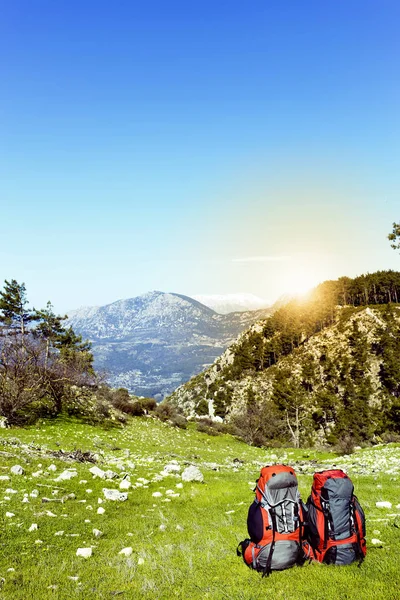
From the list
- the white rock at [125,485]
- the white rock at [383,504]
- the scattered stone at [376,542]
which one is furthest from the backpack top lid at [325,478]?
the white rock at [125,485]

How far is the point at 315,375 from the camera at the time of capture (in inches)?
4011

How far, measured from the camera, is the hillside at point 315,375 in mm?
79125

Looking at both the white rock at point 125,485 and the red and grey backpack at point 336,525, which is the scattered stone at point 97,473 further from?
the red and grey backpack at point 336,525

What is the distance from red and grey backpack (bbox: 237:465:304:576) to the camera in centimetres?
650

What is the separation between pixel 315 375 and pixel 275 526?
101816 mm

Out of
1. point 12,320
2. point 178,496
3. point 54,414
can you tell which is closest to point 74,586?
point 178,496

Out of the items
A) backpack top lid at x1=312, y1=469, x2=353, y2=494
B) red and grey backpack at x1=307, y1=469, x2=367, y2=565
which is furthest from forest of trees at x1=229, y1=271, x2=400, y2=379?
red and grey backpack at x1=307, y1=469, x2=367, y2=565

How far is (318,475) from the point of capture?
285 inches

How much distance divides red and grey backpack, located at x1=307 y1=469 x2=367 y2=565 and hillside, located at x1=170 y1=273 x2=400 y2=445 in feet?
151

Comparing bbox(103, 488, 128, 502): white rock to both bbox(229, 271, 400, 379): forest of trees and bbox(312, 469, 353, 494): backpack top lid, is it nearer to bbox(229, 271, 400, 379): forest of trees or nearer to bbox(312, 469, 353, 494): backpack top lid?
bbox(312, 469, 353, 494): backpack top lid

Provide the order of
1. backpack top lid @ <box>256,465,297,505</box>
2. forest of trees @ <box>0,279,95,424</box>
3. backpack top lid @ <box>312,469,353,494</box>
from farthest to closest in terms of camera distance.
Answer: forest of trees @ <box>0,279,95,424</box> → backpack top lid @ <box>312,469,353,494</box> → backpack top lid @ <box>256,465,297,505</box>

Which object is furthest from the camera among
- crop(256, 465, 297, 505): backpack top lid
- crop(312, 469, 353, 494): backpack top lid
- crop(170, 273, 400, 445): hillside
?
crop(170, 273, 400, 445): hillside

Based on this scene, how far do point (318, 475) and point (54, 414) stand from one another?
32.4 m

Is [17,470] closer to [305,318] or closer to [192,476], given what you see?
[192,476]
